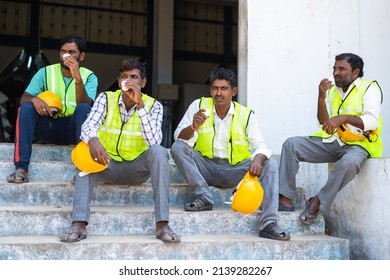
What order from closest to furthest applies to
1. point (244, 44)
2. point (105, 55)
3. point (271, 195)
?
point (271, 195) < point (244, 44) < point (105, 55)

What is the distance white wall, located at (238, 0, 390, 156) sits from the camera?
5133 millimetres

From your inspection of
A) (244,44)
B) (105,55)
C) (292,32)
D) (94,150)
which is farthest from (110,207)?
(105,55)

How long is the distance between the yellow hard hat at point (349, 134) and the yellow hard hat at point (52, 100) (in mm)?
2261

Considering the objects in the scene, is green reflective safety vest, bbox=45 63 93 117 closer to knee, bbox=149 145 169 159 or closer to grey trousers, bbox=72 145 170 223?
grey trousers, bbox=72 145 170 223

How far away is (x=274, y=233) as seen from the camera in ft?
12.2

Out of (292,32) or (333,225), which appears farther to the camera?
(292,32)

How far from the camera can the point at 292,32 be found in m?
5.23

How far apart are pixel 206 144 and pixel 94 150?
3.59 ft

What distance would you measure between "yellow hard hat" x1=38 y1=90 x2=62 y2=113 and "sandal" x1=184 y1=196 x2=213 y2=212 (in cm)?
138

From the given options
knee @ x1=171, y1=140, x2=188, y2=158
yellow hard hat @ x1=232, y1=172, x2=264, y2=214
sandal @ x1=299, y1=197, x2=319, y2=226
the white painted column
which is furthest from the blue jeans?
the white painted column

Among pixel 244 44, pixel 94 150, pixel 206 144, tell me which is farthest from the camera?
pixel 244 44

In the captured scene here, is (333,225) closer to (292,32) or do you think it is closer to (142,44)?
(292,32)

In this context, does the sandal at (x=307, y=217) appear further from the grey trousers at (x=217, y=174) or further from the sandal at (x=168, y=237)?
the sandal at (x=168, y=237)

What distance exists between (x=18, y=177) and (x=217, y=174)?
1.51 m
